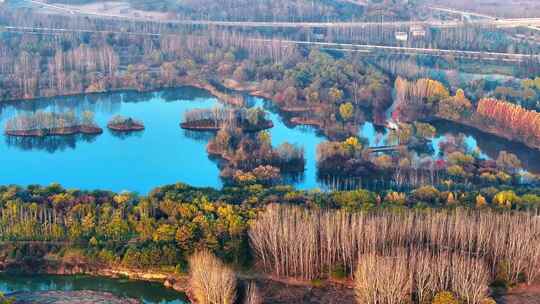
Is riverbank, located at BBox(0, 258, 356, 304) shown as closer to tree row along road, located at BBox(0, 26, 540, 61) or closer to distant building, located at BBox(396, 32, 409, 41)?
tree row along road, located at BBox(0, 26, 540, 61)

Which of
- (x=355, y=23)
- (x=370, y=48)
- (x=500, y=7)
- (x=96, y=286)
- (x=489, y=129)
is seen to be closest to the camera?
(x=96, y=286)

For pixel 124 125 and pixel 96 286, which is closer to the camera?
pixel 96 286

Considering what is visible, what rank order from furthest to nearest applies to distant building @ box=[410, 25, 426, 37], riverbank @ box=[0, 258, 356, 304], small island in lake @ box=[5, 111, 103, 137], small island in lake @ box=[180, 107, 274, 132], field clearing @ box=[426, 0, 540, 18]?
field clearing @ box=[426, 0, 540, 18]
distant building @ box=[410, 25, 426, 37]
small island in lake @ box=[180, 107, 274, 132]
small island in lake @ box=[5, 111, 103, 137]
riverbank @ box=[0, 258, 356, 304]

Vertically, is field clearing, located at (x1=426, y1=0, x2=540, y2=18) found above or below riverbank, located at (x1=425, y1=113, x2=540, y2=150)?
above

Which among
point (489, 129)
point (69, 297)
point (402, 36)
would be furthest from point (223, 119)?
point (402, 36)

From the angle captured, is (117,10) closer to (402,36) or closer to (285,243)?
(402,36)

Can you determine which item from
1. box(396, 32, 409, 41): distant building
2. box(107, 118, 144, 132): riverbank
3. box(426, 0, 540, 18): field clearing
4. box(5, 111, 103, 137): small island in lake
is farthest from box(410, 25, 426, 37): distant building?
box(5, 111, 103, 137): small island in lake

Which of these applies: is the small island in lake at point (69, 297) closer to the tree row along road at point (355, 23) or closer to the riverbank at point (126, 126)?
the riverbank at point (126, 126)

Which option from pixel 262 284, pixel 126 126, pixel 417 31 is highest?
pixel 417 31
